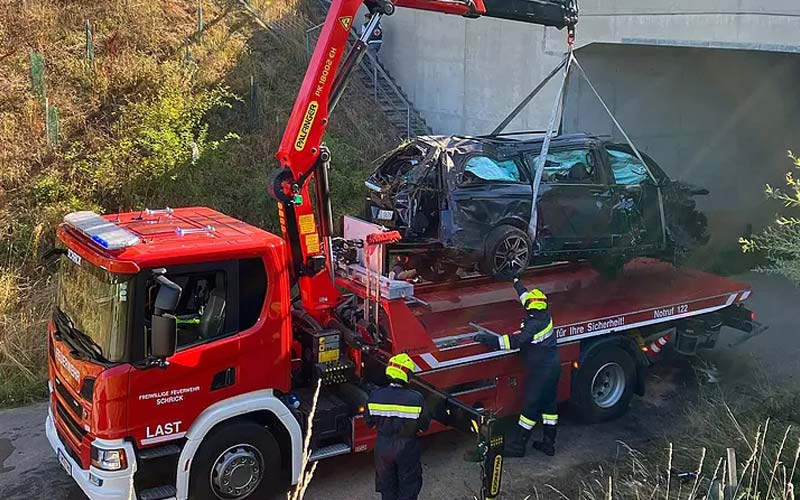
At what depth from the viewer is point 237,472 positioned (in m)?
5.70

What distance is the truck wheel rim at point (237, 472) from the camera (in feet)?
18.5

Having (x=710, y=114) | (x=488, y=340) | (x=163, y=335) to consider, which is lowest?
(x=488, y=340)

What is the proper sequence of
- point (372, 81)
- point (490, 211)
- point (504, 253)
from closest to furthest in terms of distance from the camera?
point (504, 253) → point (490, 211) → point (372, 81)

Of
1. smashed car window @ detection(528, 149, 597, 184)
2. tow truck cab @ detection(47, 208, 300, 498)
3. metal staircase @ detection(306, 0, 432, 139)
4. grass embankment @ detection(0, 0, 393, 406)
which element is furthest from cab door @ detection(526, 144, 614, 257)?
metal staircase @ detection(306, 0, 432, 139)

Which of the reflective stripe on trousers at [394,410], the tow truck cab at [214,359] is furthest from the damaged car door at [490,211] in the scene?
the reflective stripe on trousers at [394,410]

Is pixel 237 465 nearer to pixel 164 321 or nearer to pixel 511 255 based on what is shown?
pixel 164 321

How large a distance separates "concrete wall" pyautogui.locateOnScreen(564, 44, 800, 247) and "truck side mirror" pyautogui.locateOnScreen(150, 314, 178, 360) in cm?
948

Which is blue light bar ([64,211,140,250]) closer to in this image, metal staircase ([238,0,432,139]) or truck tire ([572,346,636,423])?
truck tire ([572,346,636,423])

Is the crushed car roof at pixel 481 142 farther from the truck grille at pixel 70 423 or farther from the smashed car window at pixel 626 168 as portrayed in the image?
the truck grille at pixel 70 423

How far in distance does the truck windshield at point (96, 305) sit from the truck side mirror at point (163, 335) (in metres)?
0.32

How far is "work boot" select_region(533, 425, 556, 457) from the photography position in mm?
7105

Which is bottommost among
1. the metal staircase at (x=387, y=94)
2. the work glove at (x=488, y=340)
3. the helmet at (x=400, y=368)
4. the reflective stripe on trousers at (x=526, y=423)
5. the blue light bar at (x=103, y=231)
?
the reflective stripe on trousers at (x=526, y=423)

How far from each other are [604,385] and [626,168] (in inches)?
106

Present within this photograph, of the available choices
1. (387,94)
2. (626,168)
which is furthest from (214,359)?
(387,94)
